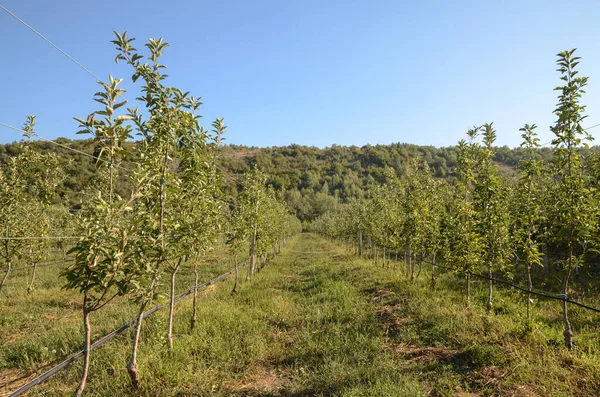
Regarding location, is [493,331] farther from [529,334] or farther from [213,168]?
[213,168]

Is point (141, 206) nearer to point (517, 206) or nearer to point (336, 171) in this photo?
point (517, 206)

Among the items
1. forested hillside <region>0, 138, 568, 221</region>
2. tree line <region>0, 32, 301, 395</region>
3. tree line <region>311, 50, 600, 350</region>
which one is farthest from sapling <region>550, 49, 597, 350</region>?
forested hillside <region>0, 138, 568, 221</region>

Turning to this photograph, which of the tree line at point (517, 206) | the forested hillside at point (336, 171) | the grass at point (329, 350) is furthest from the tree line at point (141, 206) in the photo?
Answer: the forested hillside at point (336, 171)

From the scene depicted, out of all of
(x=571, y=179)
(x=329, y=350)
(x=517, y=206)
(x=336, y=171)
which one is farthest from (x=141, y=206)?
(x=336, y=171)

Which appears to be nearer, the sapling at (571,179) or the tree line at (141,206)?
the tree line at (141,206)

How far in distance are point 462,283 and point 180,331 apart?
39.8 ft

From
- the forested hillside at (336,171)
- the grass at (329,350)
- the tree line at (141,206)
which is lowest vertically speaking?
→ the grass at (329,350)

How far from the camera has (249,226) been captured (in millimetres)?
12703

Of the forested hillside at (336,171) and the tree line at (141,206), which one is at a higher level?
the forested hillside at (336,171)

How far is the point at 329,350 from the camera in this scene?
6.30 meters

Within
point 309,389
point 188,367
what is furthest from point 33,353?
point 309,389

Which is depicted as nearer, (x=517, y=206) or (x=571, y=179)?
(x=571, y=179)

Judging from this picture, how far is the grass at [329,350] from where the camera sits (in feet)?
15.8

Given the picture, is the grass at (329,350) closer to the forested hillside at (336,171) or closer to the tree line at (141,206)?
the tree line at (141,206)
